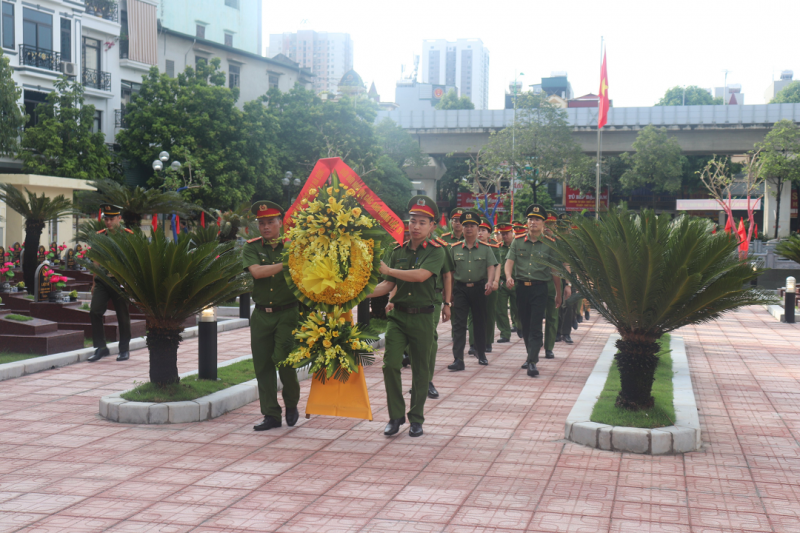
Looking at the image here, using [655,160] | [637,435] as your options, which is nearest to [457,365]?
[637,435]

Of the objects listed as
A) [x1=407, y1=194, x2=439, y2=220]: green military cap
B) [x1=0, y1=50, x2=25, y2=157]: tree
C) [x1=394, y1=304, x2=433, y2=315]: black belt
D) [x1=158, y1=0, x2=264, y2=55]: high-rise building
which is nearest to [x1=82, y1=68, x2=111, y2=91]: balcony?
[x1=0, y1=50, x2=25, y2=157]: tree

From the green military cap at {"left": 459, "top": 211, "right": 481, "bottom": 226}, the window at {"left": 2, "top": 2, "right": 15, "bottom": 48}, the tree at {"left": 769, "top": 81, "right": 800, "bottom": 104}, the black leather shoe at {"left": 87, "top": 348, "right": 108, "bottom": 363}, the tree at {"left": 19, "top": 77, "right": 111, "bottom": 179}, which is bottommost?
the black leather shoe at {"left": 87, "top": 348, "right": 108, "bottom": 363}

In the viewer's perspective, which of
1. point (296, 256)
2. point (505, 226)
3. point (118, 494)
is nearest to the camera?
point (118, 494)

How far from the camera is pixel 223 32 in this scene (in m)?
54.0

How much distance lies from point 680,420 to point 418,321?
235 cm

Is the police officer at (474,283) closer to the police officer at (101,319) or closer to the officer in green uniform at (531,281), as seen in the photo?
the officer in green uniform at (531,281)

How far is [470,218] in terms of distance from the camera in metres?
10.5

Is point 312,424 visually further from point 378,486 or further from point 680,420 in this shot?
point 680,420

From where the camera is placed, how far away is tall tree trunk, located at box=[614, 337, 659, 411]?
6844 millimetres

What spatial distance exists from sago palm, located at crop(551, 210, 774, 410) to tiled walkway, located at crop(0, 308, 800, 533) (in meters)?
0.84

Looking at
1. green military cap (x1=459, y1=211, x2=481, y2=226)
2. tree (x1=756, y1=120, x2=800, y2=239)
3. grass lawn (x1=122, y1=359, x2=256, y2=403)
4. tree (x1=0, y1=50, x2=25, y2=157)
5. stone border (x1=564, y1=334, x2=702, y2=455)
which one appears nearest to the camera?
stone border (x1=564, y1=334, x2=702, y2=455)

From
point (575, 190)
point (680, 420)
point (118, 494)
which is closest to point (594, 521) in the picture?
point (680, 420)

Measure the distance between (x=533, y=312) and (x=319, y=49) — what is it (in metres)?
192

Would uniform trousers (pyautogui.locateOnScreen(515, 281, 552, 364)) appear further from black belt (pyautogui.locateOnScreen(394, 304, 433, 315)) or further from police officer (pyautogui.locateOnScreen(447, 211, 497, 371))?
black belt (pyautogui.locateOnScreen(394, 304, 433, 315))
